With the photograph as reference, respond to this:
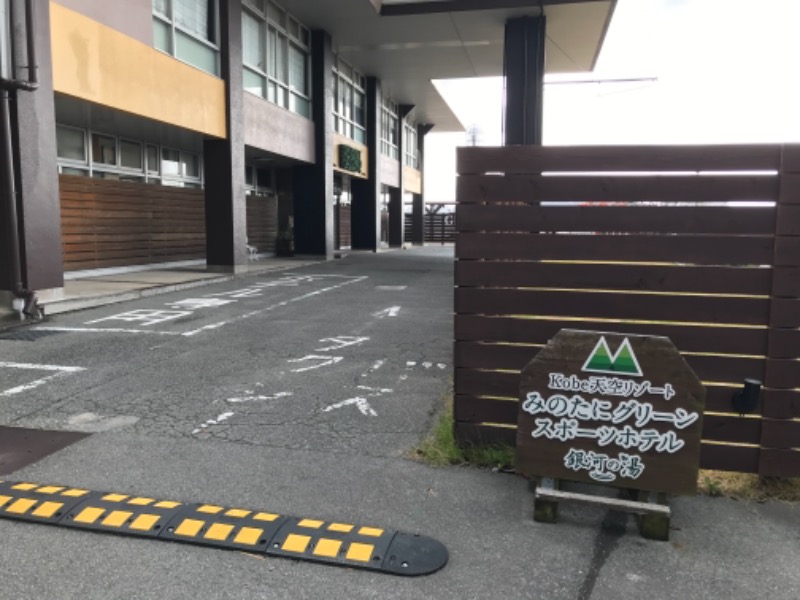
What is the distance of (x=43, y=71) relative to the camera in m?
9.34

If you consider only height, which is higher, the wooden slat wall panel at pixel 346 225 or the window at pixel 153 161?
the window at pixel 153 161

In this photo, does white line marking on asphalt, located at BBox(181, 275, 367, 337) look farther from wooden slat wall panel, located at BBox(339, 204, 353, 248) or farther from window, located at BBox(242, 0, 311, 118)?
wooden slat wall panel, located at BBox(339, 204, 353, 248)

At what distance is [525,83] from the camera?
18094 mm

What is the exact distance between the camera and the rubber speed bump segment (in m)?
2.83

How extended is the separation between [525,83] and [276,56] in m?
7.34

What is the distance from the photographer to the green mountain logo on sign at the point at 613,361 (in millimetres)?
3162

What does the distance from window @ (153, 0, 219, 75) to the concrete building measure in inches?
1.9

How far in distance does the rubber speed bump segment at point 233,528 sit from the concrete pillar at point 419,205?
1481 inches

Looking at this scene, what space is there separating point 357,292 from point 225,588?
10.4m

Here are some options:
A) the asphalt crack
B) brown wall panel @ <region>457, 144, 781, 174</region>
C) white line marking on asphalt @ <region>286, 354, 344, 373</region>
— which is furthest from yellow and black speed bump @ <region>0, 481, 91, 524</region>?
white line marking on asphalt @ <region>286, 354, 344, 373</region>

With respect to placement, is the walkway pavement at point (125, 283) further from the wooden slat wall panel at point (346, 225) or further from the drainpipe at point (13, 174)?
the wooden slat wall panel at point (346, 225)

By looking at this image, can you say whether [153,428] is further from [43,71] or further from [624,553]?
[43,71]

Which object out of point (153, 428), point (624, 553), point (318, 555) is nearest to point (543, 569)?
point (624, 553)

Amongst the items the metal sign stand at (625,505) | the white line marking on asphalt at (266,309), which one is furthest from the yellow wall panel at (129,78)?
the metal sign stand at (625,505)
